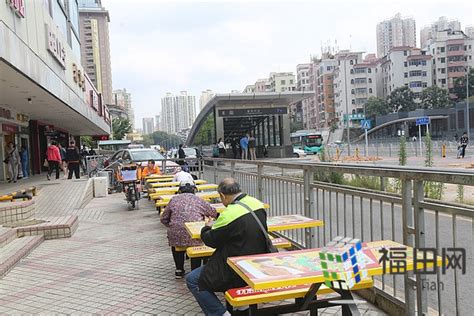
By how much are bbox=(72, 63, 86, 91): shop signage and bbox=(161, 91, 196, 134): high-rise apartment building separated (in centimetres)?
16239

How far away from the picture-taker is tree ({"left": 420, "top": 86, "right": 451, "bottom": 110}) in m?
74.4

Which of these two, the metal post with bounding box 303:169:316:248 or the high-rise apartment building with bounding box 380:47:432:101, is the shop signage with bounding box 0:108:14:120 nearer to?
the metal post with bounding box 303:169:316:248

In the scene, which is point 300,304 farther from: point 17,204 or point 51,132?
point 51,132

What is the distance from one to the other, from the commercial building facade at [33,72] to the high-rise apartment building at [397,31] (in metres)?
149

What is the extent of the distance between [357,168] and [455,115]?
66.7 m

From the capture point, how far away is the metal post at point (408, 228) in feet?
11.1

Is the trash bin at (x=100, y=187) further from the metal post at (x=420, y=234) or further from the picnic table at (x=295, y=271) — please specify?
the metal post at (x=420, y=234)

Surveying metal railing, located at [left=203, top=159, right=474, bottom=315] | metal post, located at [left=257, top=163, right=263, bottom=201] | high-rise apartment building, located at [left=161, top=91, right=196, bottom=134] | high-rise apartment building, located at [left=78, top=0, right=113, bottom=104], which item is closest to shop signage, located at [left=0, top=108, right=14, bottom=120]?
metal post, located at [left=257, top=163, right=263, bottom=201]

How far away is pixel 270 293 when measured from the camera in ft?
10.2

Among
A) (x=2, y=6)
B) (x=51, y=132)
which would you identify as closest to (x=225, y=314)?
(x=2, y=6)

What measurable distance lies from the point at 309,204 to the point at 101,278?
2.79 metres

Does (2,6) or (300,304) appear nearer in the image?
(300,304)

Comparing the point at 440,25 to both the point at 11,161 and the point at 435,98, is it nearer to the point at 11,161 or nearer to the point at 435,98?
the point at 435,98

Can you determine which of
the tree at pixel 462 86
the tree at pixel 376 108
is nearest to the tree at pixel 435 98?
the tree at pixel 462 86
